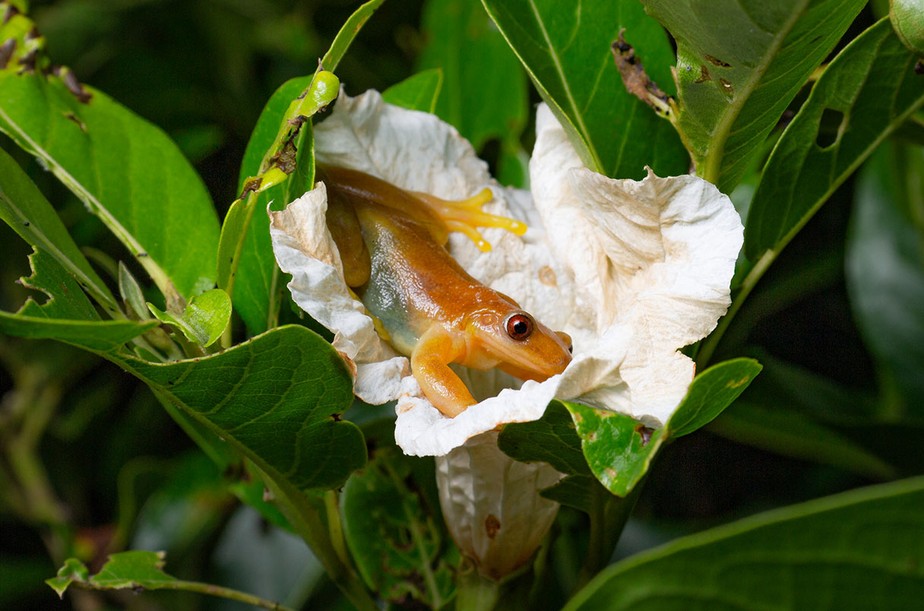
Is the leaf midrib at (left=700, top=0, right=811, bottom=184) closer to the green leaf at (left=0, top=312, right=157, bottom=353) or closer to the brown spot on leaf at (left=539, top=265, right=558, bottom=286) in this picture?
the brown spot on leaf at (left=539, top=265, right=558, bottom=286)

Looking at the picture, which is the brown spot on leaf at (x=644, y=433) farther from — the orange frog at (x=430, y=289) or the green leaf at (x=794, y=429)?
the green leaf at (x=794, y=429)

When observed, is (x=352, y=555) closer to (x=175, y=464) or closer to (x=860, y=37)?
(x=860, y=37)

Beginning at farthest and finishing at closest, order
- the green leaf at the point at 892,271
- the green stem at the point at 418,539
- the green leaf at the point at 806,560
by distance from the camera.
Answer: the green leaf at the point at 892,271 → the green stem at the point at 418,539 → the green leaf at the point at 806,560

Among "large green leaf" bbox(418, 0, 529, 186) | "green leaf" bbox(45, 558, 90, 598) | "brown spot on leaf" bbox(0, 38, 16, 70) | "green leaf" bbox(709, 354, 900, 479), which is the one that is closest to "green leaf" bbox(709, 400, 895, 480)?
"green leaf" bbox(709, 354, 900, 479)

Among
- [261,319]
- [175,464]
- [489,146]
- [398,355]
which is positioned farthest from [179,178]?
[175,464]

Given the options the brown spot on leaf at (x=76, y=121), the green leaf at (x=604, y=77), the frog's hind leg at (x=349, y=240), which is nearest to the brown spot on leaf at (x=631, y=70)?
the green leaf at (x=604, y=77)

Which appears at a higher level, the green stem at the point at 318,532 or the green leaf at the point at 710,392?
the green leaf at the point at 710,392
